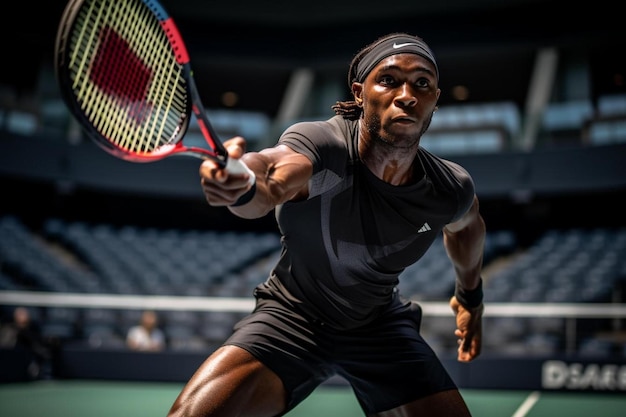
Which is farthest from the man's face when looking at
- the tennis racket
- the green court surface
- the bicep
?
the green court surface

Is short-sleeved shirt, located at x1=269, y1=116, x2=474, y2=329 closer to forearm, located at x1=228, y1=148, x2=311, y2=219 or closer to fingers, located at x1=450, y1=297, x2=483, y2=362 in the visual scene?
forearm, located at x1=228, y1=148, x2=311, y2=219

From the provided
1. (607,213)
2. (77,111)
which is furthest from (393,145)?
(607,213)

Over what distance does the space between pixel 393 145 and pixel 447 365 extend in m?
6.59

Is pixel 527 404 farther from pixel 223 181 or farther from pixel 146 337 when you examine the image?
pixel 223 181

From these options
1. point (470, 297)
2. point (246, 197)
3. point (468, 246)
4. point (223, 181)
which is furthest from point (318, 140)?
point (470, 297)

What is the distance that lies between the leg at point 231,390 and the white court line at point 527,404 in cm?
437

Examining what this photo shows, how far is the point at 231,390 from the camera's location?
241 centimetres

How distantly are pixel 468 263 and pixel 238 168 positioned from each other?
1.64m

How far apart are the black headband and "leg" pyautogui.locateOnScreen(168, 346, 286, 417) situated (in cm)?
113

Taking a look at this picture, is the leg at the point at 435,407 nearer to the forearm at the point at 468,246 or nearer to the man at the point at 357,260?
the man at the point at 357,260

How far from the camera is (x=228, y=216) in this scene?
19.5 meters

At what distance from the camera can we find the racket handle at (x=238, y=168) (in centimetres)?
180

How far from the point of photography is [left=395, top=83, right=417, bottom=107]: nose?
2.33m

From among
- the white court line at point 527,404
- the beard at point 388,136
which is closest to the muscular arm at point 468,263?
the beard at point 388,136
